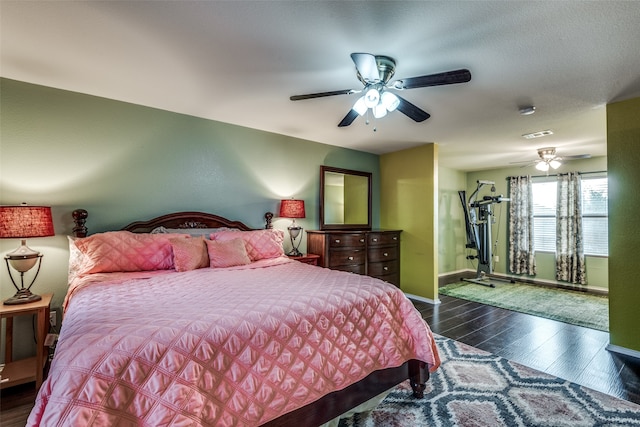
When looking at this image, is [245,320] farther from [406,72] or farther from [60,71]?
[60,71]

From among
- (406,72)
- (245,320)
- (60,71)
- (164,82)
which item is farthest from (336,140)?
(245,320)

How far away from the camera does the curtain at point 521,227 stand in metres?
5.93

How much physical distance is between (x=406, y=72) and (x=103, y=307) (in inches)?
102

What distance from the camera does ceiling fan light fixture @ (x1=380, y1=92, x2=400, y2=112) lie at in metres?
2.01

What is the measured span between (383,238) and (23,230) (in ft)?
13.2

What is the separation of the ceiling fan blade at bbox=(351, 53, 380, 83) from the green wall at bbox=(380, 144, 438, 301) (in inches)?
107

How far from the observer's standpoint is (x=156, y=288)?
1.97 metres

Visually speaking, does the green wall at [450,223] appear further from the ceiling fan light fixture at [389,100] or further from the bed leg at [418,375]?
the ceiling fan light fixture at [389,100]

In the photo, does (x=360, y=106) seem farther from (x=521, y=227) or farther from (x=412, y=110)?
(x=521, y=227)

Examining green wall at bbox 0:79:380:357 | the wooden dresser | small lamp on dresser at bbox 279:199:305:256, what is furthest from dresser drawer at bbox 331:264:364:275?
green wall at bbox 0:79:380:357

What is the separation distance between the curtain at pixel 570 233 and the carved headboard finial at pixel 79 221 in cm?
746

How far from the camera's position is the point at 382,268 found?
175 inches

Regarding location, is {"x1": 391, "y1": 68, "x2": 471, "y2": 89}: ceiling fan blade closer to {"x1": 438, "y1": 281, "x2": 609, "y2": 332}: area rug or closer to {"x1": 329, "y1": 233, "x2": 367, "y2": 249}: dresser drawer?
{"x1": 329, "y1": 233, "x2": 367, "y2": 249}: dresser drawer

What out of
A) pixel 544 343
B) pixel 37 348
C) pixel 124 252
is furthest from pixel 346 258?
pixel 37 348
